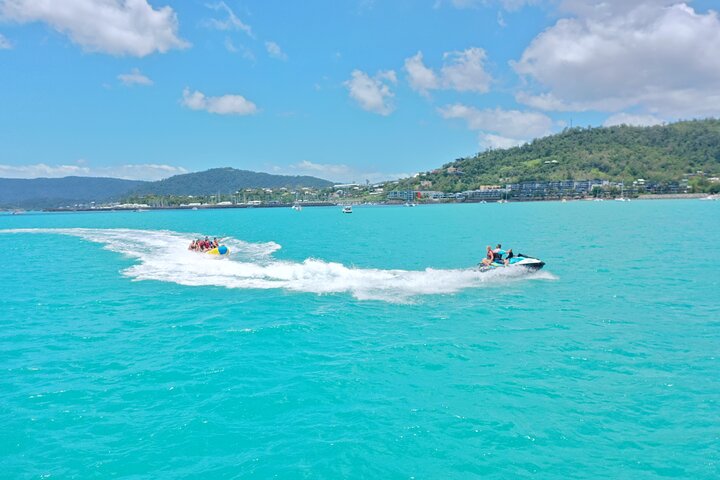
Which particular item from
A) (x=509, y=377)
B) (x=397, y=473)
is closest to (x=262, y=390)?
(x=397, y=473)

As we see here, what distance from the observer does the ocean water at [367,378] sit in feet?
33.2

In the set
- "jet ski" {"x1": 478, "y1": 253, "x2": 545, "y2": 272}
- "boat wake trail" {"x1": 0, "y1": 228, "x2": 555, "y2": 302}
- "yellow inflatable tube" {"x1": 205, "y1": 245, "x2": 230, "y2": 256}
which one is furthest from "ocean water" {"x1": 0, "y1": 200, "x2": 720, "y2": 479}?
"yellow inflatable tube" {"x1": 205, "y1": 245, "x2": 230, "y2": 256}

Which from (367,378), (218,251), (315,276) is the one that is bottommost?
(367,378)

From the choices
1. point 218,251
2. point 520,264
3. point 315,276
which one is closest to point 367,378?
point 315,276

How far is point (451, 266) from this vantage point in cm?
3453

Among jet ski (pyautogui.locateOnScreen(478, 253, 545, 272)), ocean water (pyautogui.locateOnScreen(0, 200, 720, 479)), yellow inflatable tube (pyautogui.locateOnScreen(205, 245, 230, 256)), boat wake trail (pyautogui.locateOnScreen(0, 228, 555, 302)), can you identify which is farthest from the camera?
yellow inflatable tube (pyautogui.locateOnScreen(205, 245, 230, 256))

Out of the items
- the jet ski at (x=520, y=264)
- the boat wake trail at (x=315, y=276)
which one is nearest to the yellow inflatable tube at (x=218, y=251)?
the boat wake trail at (x=315, y=276)

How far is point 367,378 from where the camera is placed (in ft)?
47.0

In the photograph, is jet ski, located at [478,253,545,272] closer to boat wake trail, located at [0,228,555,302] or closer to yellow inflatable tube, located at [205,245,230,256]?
boat wake trail, located at [0,228,555,302]

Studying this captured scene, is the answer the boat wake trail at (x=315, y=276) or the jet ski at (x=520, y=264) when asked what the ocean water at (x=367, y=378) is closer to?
the boat wake trail at (x=315, y=276)

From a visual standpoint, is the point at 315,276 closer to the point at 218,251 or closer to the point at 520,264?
the point at 520,264

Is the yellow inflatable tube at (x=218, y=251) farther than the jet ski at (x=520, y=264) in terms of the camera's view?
Yes

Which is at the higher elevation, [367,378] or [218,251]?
[218,251]

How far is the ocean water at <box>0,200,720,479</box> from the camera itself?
10133mm
